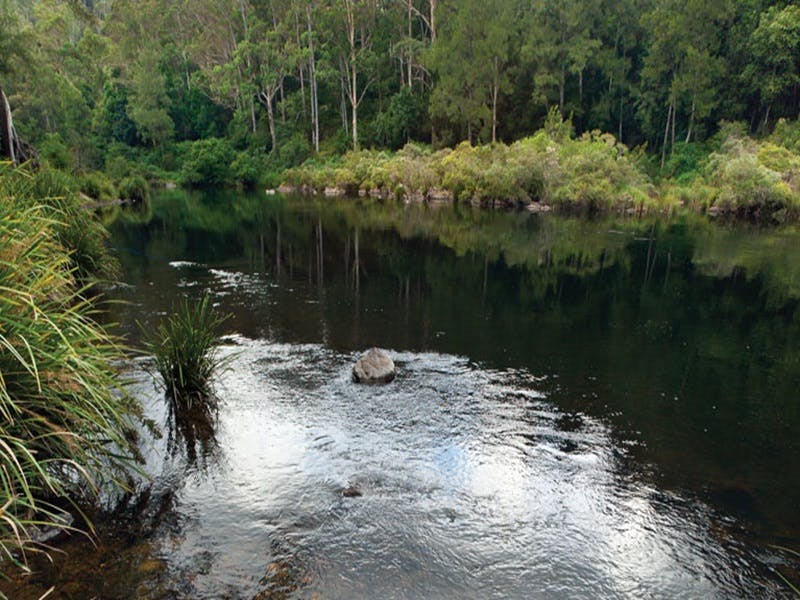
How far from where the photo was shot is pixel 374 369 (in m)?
7.90

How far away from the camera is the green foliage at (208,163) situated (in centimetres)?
5606

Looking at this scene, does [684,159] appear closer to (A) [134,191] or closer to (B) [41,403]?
(A) [134,191]

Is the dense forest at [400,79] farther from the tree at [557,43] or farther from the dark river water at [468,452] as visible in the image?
the dark river water at [468,452]

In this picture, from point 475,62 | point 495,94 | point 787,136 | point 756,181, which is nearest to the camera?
point 756,181

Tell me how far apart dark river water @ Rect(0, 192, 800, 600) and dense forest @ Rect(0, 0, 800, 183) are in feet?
93.7

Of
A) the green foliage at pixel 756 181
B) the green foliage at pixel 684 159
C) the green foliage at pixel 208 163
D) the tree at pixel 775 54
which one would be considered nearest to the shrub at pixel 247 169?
the green foliage at pixel 208 163

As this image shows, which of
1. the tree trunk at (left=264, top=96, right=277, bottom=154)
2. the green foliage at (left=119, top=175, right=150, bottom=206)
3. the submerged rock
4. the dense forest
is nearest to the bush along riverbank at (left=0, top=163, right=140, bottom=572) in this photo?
the submerged rock

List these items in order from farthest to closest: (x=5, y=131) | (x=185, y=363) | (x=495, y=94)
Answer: (x=495, y=94) < (x=5, y=131) < (x=185, y=363)

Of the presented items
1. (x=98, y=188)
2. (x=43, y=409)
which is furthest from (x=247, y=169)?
(x=43, y=409)

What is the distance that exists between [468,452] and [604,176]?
31488 mm

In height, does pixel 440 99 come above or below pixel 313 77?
below

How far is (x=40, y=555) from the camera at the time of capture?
156 inches

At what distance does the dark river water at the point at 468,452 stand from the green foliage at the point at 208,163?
46.7 metres

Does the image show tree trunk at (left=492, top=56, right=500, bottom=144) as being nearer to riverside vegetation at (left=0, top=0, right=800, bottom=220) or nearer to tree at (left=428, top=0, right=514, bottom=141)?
tree at (left=428, top=0, right=514, bottom=141)
